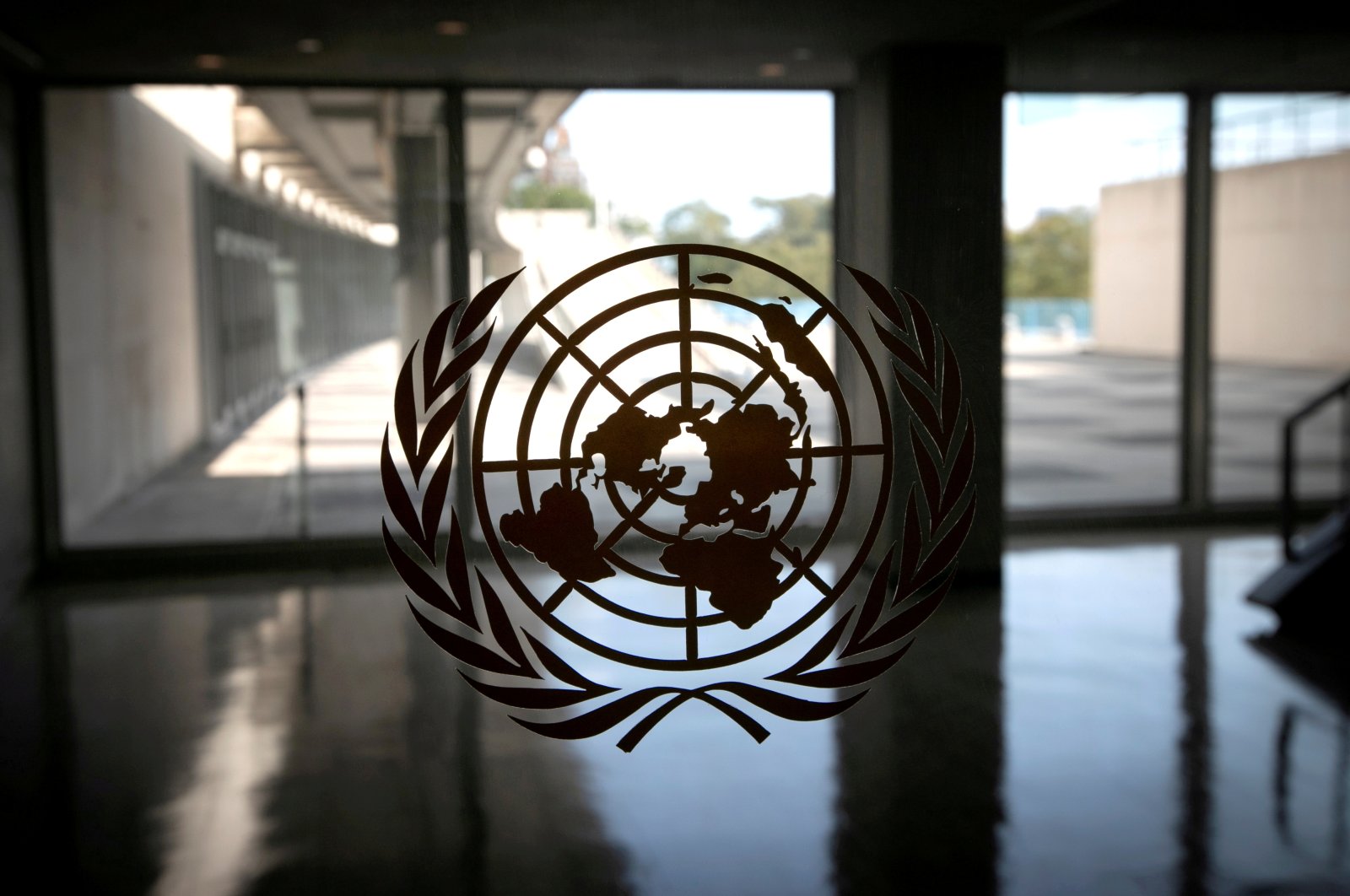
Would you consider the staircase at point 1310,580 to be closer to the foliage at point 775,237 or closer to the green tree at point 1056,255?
the green tree at point 1056,255

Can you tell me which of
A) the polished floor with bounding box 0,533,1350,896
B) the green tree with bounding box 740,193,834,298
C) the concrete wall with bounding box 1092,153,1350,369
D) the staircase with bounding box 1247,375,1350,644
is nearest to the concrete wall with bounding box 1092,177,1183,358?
the concrete wall with bounding box 1092,153,1350,369

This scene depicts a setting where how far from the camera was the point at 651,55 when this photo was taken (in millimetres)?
3123

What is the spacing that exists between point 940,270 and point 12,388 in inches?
181

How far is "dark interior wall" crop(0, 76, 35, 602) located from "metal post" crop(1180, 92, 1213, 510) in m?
5.80

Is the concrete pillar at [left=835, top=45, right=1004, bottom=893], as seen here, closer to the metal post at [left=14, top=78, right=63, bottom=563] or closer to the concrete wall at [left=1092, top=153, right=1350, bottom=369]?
the concrete wall at [left=1092, top=153, right=1350, bottom=369]

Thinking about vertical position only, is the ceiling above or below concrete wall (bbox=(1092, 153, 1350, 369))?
above

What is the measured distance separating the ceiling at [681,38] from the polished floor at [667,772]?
4.40 ft

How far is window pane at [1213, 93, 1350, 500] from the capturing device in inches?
250

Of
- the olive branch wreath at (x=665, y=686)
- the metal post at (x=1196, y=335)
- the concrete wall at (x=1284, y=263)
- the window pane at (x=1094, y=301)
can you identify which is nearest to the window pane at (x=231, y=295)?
the olive branch wreath at (x=665, y=686)

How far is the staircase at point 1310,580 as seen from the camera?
536cm

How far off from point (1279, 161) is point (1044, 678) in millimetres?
3638

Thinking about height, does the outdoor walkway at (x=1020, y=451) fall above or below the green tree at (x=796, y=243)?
below

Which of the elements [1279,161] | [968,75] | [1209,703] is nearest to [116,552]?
[968,75]

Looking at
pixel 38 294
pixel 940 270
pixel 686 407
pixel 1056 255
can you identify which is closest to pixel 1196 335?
pixel 1056 255
